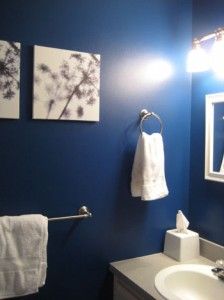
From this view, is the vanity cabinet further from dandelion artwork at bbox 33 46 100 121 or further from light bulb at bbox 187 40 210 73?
light bulb at bbox 187 40 210 73

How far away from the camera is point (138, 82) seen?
1746 mm

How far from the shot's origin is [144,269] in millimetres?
1635

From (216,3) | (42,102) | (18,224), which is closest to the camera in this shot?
(18,224)

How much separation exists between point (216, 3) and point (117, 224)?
1.37m

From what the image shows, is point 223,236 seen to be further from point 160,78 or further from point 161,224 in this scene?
point 160,78

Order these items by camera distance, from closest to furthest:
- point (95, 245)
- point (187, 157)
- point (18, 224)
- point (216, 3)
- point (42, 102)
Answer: point (18, 224), point (42, 102), point (95, 245), point (216, 3), point (187, 157)

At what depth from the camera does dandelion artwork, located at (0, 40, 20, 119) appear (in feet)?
4.56

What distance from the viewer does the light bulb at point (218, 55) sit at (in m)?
1.62

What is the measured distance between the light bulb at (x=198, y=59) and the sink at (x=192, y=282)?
108 centimetres

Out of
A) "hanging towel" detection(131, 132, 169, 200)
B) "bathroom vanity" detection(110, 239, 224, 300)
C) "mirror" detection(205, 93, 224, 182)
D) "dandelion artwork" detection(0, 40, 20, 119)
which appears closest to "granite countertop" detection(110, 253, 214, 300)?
"bathroom vanity" detection(110, 239, 224, 300)

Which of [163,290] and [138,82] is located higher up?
[138,82]

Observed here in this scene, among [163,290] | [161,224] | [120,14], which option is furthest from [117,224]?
[120,14]

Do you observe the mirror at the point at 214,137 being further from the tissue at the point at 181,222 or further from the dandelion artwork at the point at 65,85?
the dandelion artwork at the point at 65,85

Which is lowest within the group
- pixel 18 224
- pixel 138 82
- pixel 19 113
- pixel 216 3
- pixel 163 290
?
pixel 163 290
